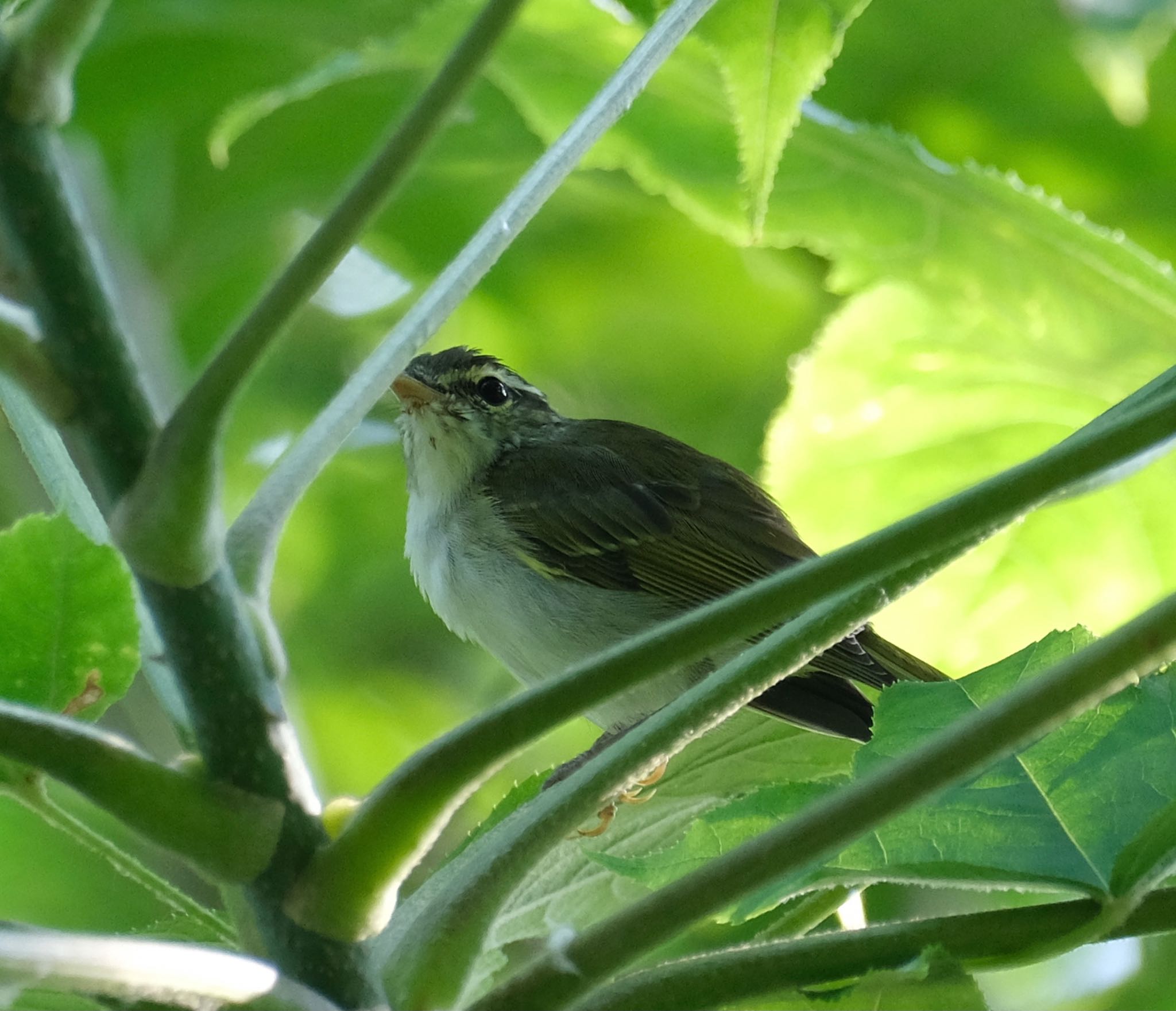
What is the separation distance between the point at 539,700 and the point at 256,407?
220cm

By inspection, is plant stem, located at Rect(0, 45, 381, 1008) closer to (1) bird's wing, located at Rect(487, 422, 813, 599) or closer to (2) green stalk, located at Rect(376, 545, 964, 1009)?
(2) green stalk, located at Rect(376, 545, 964, 1009)

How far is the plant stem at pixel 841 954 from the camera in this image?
2.02ft

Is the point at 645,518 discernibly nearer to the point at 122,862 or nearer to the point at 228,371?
the point at 122,862

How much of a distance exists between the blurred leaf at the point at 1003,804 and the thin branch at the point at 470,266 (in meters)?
0.26

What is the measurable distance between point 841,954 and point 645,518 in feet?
6.34

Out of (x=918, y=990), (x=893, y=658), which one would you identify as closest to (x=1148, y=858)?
(x=918, y=990)

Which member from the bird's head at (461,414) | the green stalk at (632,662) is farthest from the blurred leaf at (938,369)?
the green stalk at (632,662)

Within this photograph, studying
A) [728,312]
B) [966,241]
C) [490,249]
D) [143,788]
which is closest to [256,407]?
[728,312]

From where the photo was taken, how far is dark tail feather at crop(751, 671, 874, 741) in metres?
1.89

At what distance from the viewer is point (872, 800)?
22.0 inches

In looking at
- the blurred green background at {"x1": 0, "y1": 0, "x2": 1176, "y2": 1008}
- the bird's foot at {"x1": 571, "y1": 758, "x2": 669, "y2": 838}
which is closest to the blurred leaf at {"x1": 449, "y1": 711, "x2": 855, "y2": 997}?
the bird's foot at {"x1": 571, "y1": 758, "x2": 669, "y2": 838}

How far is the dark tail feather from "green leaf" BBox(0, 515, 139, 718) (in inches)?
47.2

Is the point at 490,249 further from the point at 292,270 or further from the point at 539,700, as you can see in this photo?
the point at 539,700

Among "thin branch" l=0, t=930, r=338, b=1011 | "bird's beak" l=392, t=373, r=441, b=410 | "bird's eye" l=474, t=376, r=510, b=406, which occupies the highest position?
"bird's eye" l=474, t=376, r=510, b=406
